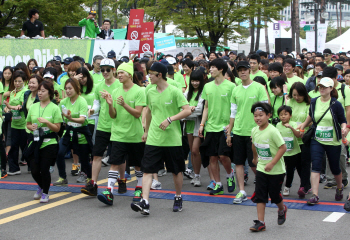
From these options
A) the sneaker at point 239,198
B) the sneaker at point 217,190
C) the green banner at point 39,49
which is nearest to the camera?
the sneaker at point 239,198

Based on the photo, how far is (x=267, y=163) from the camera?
5.86 metres

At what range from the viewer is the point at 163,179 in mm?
8852

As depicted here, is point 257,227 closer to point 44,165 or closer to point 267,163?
point 267,163

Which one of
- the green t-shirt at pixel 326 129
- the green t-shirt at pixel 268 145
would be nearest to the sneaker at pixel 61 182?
the green t-shirt at pixel 268 145

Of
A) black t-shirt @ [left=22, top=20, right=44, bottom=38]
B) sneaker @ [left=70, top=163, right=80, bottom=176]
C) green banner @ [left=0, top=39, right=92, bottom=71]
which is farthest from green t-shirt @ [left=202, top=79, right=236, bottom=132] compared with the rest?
black t-shirt @ [left=22, top=20, right=44, bottom=38]

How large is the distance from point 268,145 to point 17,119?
558 cm

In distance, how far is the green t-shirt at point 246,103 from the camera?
278 inches

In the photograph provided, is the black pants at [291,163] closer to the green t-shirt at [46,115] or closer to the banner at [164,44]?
the green t-shirt at [46,115]

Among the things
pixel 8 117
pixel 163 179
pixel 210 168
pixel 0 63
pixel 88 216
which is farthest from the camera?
pixel 0 63

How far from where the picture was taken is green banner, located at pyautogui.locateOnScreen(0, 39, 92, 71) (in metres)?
12.7

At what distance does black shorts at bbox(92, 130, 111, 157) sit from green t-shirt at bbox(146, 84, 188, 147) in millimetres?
1187

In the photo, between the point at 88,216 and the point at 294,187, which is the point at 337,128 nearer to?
the point at 294,187

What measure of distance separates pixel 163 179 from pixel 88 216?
8.71 ft

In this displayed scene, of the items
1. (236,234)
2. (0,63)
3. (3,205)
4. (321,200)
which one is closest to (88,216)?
(3,205)
